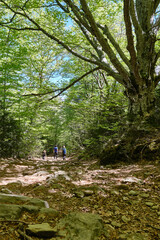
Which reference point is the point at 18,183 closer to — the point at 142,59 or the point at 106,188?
the point at 106,188

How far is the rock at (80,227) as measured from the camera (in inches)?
60.6

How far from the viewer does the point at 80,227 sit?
1.66 m

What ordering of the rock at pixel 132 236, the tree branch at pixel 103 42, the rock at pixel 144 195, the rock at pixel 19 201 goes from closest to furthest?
the rock at pixel 132 236
the rock at pixel 19 201
the rock at pixel 144 195
the tree branch at pixel 103 42

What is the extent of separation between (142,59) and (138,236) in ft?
18.6

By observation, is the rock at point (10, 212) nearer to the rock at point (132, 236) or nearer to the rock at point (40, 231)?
the rock at point (40, 231)

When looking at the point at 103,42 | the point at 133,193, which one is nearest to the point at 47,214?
the point at 133,193

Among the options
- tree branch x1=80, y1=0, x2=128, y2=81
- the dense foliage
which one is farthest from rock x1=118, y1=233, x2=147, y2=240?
tree branch x1=80, y1=0, x2=128, y2=81

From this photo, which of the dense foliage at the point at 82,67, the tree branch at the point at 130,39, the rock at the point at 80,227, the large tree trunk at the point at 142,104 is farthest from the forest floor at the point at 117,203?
the tree branch at the point at 130,39

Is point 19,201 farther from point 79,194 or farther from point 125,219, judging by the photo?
point 125,219

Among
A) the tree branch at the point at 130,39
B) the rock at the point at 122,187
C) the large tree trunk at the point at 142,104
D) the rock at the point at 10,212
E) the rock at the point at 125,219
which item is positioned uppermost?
the tree branch at the point at 130,39

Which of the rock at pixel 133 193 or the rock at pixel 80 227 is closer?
the rock at pixel 80 227

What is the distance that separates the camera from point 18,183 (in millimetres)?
3809

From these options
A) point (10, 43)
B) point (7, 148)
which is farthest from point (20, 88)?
point (7, 148)

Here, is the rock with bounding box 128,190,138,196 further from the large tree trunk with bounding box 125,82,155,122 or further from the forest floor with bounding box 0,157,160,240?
the large tree trunk with bounding box 125,82,155,122
